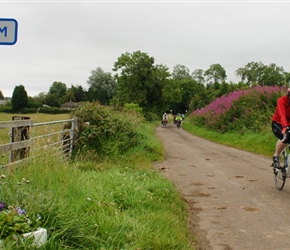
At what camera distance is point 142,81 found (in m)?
53.3

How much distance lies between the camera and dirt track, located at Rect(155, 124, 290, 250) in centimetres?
423

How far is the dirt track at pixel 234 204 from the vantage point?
13.9 ft

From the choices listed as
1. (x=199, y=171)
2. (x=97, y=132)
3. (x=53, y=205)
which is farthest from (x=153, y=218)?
(x=97, y=132)

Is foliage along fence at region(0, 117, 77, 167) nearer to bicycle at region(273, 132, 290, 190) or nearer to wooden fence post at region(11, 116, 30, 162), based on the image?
wooden fence post at region(11, 116, 30, 162)

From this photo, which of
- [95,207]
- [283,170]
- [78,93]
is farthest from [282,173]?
[78,93]

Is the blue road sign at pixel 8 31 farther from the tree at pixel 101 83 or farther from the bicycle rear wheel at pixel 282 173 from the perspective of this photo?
the tree at pixel 101 83

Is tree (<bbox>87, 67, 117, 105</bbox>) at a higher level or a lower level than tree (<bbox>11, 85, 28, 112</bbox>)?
higher

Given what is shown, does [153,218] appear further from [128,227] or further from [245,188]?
[245,188]

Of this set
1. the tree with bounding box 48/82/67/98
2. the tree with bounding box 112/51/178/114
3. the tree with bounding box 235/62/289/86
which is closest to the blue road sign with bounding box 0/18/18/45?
the tree with bounding box 112/51/178/114

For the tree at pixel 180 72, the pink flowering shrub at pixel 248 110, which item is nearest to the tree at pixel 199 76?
the tree at pixel 180 72

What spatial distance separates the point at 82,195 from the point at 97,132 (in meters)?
5.48

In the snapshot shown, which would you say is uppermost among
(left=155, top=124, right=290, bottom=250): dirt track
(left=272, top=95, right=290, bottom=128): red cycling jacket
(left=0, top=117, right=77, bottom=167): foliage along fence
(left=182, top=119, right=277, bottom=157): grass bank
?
(left=272, top=95, right=290, bottom=128): red cycling jacket

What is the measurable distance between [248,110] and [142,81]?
3587 cm

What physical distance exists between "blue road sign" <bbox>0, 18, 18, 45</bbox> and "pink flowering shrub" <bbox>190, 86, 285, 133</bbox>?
44.5 feet
